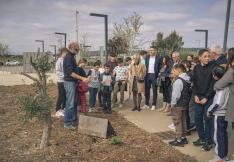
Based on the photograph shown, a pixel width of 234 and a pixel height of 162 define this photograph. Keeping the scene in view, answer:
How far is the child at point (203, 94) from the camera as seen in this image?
689cm

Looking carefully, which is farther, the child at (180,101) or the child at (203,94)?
the child at (180,101)

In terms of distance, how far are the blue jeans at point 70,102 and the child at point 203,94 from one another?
2729 mm

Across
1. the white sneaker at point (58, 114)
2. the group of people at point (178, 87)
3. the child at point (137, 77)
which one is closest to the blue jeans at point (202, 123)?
the group of people at point (178, 87)

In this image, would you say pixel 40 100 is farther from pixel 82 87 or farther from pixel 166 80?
pixel 166 80

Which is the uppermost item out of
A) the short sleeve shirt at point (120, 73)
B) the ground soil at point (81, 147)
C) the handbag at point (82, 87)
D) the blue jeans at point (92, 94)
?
the short sleeve shirt at point (120, 73)

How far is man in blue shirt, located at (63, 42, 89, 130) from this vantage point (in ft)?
27.3

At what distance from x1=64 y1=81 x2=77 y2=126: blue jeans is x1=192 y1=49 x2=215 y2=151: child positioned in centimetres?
Result: 273

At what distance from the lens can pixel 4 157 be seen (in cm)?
660

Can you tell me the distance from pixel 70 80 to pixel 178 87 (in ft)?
8.26

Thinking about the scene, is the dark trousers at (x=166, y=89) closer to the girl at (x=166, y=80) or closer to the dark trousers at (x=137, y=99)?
the girl at (x=166, y=80)

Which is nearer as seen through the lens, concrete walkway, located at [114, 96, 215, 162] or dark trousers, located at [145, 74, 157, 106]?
concrete walkway, located at [114, 96, 215, 162]

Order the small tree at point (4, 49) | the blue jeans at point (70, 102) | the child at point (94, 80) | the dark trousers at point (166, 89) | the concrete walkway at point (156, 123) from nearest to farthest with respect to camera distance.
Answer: the concrete walkway at point (156, 123) → the blue jeans at point (70, 102) → the child at point (94, 80) → the dark trousers at point (166, 89) → the small tree at point (4, 49)

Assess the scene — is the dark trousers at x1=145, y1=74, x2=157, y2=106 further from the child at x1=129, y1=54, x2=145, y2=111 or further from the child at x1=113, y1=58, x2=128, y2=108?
the child at x1=113, y1=58, x2=128, y2=108

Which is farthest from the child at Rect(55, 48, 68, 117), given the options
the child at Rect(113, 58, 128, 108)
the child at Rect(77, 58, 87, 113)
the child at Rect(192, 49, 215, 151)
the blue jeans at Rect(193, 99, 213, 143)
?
the blue jeans at Rect(193, 99, 213, 143)
